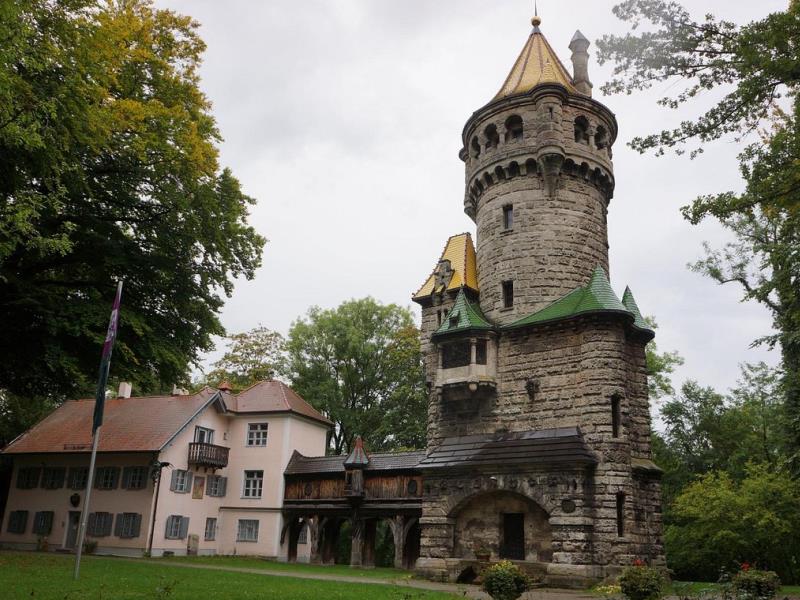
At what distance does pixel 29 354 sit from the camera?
17.8 m

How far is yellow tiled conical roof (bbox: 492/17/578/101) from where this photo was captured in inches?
1054

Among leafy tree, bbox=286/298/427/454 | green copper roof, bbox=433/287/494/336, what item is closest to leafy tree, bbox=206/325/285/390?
leafy tree, bbox=286/298/427/454

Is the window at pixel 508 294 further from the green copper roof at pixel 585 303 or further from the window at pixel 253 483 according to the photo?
the window at pixel 253 483

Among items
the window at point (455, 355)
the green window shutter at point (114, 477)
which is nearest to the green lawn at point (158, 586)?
the window at point (455, 355)

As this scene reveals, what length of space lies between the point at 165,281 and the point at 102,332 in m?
2.28

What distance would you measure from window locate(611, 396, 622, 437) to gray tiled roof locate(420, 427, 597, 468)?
42.6 inches

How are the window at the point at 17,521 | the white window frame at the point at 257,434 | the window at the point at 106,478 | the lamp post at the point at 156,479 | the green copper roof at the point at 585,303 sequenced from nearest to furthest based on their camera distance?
the green copper roof at the point at 585,303 < the lamp post at the point at 156,479 < the window at the point at 106,478 < the window at the point at 17,521 < the white window frame at the point at 257,434

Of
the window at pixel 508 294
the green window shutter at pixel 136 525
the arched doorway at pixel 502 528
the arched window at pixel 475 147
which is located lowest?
the green window shutter at pixel 136 525

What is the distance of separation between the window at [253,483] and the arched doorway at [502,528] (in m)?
13.5

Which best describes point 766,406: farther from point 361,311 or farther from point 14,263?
point 14,263

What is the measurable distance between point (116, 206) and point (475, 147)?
14.3 meters

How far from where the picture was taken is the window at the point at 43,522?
3073 cm

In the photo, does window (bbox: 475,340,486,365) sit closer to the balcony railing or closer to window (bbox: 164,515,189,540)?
the balcony railing

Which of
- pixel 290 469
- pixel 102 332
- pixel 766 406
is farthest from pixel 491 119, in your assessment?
pixel 766 406
